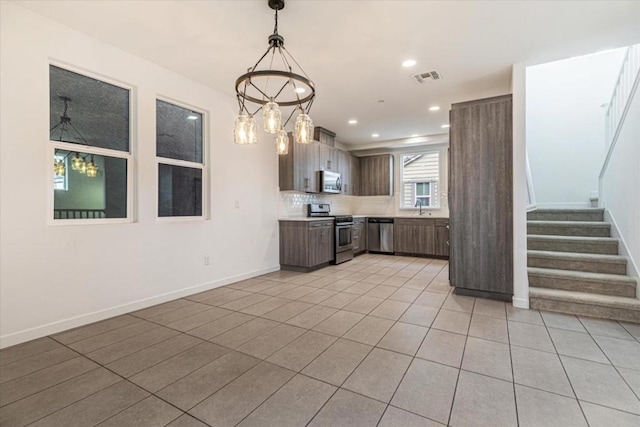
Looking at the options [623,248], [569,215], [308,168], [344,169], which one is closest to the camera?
[623,248]

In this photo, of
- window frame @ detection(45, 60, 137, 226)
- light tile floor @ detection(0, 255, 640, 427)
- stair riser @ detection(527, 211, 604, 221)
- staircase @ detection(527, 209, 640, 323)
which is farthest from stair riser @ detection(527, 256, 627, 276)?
window frame @ detection(45, 60, 137, 226)

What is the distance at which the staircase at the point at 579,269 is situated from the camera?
305cm

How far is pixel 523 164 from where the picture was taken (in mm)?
3371

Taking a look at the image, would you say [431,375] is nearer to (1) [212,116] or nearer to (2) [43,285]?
(2) [43,285]

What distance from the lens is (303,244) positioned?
519 cm

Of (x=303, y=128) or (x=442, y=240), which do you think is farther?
(x=442, y=240)

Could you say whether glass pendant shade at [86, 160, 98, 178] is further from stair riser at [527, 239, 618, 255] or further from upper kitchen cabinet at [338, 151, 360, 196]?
stair riser at [527, 239, 618, 255]

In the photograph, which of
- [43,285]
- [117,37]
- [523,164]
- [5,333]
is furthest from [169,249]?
[523,164]

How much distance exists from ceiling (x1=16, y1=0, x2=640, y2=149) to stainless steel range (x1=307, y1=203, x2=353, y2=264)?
109 inches

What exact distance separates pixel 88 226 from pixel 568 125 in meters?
7.09

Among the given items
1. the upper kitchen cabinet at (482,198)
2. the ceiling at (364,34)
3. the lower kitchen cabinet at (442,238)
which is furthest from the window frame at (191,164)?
Answer: the lower kitchen cabinet at (442,238)

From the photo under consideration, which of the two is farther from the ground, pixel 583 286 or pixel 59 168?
pixel 59 168

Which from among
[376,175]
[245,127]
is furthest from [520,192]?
[376,175]

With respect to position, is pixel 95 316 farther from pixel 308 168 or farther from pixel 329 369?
pixel 308 168
